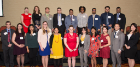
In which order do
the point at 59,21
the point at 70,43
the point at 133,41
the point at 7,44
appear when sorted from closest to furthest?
the point at 133,41 → the point at 70,43 → the point at 7,44 → the point at 59,21

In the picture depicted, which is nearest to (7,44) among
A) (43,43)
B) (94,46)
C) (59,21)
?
(43,43)

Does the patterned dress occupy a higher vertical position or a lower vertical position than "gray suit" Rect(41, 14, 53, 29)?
lower

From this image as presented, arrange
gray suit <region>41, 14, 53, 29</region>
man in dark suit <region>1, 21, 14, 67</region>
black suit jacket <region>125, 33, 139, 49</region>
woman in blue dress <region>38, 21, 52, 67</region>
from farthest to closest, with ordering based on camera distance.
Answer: gray suit <region>41, 14, 53, 29</region> < man in dark suit <region>1, 21, 14, 67</region> < woman in blue dress <region>38, 21, 52, 67</region> < black suit jacket <region>125, 33, 139, 49</region>

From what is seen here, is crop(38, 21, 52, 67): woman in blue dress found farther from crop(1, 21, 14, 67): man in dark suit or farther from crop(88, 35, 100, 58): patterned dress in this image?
crop(88, 35, 100, 58): patterned dress

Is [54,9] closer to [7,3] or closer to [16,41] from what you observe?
[7,3]

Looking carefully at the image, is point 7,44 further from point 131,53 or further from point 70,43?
point 131,53

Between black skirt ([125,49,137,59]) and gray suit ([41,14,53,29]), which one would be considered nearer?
black skirt ([125,49,137,59])

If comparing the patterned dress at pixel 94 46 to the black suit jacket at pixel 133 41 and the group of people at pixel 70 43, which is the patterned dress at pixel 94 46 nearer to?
the group of people at pixel 70 43

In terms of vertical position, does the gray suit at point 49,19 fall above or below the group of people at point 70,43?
above

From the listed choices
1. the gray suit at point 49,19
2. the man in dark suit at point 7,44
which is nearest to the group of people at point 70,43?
the man in dark suit at point 7,44

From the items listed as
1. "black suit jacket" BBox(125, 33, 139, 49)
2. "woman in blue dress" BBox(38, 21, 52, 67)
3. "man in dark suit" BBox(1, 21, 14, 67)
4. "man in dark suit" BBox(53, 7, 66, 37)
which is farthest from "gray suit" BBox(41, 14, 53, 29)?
"black suit jacket" BBox(125, 33, 139, 49)

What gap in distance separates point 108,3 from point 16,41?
5.01m

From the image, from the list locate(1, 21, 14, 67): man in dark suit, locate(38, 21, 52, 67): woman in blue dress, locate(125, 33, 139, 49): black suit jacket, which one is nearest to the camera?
locate(125, 33, 139, 49): black suit jacket

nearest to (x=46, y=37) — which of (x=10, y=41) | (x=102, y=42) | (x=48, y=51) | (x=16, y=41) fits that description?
(x=48, y=51)
